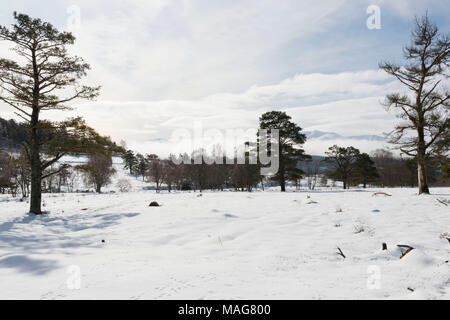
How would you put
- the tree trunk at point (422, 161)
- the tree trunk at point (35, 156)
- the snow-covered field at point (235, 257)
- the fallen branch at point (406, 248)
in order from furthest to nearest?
the tree trunk at point (422, 161) → the tree trunk at point (35, 156) → the fallen branch at point (406, 248) → the snow-covered field at point (235, 257)

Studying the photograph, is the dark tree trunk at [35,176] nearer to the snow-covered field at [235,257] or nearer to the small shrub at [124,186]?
the snow-covered field at [235,257]

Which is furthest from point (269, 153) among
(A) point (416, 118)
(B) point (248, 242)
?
(B) point (248, 242)

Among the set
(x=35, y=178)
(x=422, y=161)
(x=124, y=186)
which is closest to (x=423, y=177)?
(x=422, y=161)

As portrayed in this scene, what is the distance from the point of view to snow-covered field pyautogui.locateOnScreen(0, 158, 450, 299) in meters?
3.80

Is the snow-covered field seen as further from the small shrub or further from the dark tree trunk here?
the small shrub

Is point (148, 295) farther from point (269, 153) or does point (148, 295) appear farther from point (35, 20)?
point (269, 153)

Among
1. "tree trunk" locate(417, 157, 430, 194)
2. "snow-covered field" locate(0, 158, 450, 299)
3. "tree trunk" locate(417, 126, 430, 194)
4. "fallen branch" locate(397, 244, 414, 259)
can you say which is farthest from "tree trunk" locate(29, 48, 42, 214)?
"tree trunk" locate(417, 157, 430, 194)

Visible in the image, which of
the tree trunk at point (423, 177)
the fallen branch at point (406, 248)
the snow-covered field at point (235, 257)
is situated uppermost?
the tree trunk at point (423, 177)

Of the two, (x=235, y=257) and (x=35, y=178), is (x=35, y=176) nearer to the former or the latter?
(x=35, y=178)

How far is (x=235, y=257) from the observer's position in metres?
5.61

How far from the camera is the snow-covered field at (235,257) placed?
380 cm

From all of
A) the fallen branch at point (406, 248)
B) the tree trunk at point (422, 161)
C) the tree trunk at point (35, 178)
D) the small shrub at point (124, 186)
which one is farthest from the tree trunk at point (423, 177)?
the small shrub at point (124, 186)

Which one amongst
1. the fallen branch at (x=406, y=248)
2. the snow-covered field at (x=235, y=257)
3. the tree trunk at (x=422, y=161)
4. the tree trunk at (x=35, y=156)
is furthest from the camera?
the tree trunk at (x=422, y=161)
